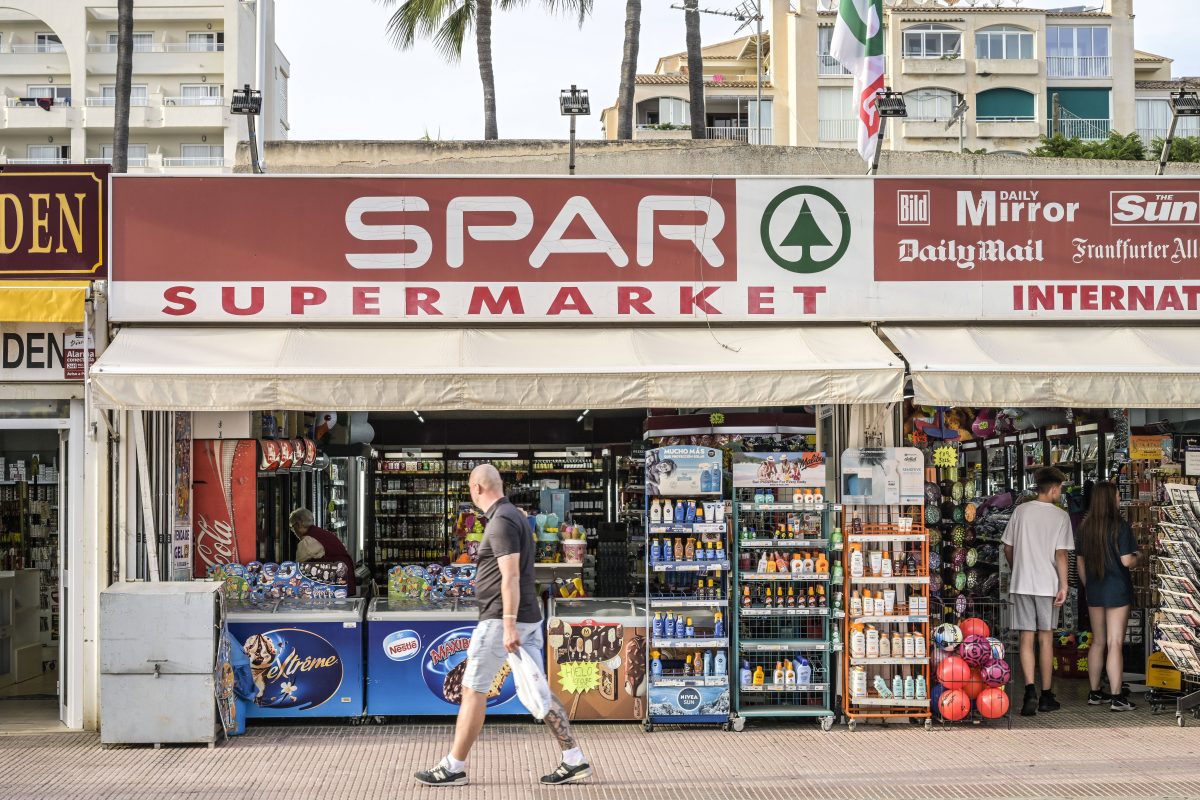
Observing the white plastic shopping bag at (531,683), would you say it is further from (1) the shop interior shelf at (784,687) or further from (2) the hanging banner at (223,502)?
(2) the hanging banner at (223,502)

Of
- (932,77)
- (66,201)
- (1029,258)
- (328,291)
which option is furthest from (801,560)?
(932,77)

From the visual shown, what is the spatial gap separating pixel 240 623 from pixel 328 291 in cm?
244

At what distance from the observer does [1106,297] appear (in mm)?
9062

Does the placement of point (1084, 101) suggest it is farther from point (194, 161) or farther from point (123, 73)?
point (123, 73)

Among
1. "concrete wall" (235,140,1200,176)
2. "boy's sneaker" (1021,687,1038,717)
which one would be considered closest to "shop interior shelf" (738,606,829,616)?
"boy's sneaker" (1021,687,1038,717)

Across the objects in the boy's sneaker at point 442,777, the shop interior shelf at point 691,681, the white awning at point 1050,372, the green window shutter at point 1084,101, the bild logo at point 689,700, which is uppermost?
A: the green window shutter at point 1084,101

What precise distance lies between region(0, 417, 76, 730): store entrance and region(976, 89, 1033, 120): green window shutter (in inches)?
1604

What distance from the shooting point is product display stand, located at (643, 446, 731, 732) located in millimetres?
8242

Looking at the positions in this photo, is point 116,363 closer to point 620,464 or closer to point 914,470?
point 914,470

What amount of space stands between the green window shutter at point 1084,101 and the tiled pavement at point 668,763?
42602mm

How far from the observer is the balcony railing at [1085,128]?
46.0 meters

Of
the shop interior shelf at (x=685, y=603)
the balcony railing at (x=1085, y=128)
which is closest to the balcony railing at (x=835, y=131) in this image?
the balcony railing at (x=1085, y=128)

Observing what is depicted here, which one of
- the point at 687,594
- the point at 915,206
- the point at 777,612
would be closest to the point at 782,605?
the point at 777,612

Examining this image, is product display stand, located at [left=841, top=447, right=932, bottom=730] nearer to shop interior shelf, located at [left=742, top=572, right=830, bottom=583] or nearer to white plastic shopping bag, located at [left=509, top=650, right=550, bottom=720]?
shop interior shelf, located at [left=742, top=572, right=830, bottom=583]
